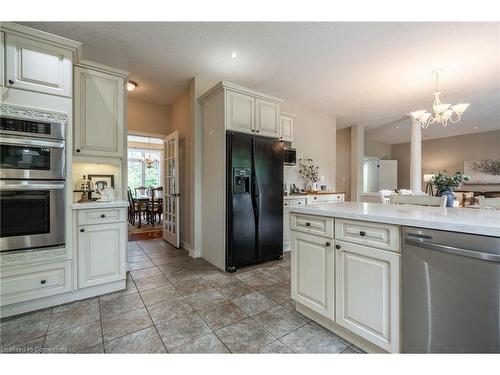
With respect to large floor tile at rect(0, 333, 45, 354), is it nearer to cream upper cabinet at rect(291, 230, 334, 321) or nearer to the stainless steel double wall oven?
the stainless steel double wall oven

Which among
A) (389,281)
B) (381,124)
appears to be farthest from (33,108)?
(381,124)

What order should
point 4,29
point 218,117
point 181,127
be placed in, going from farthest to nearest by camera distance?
point 181,127 → point 218,117 → point 4,29

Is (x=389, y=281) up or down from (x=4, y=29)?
down

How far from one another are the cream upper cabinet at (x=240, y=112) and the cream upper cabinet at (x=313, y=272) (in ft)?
5.60

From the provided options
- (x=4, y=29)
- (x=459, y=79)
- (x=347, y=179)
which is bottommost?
(x=347, y=179)

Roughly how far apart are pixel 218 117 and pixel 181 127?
54.4 inches

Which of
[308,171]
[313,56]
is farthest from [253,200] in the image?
[308,171]

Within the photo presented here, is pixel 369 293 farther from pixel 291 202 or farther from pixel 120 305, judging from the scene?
pixel 291 202

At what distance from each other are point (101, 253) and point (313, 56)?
3363 mm

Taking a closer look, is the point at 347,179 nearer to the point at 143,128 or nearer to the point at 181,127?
the point at 181,127

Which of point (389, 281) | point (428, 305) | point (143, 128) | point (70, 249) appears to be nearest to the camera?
point (428, 305)

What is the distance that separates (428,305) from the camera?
123cm

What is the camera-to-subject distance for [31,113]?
201cm

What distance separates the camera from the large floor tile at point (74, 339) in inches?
61.9
